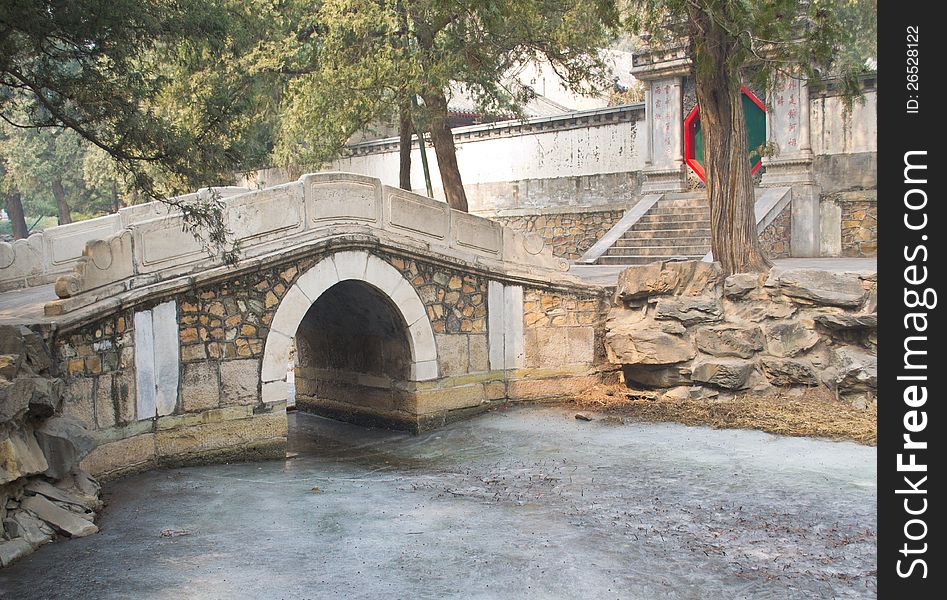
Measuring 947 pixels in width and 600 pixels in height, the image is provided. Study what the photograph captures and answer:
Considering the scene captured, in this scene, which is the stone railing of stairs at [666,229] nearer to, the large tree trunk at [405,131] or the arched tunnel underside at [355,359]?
the large tree trunk at [405,131]

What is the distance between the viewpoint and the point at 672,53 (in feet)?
56.1

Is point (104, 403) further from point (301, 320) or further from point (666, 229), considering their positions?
point (666, 229)

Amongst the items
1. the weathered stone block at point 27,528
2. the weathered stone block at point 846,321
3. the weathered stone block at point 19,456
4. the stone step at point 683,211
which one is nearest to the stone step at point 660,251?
the stone step at point 683,211

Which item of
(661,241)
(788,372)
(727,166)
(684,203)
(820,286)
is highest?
(727,166)

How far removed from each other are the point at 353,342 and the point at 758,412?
5229mm

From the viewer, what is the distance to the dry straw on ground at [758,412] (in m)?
10.2

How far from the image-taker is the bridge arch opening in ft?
34.5

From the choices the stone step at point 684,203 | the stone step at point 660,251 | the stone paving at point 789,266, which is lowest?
the stone paving at point 789,266

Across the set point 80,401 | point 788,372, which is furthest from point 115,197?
point 788,372

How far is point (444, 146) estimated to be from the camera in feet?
46.0

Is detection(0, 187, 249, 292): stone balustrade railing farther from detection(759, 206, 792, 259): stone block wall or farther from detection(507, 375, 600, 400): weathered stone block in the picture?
detection(759, 206, 792, 259): stone block wall

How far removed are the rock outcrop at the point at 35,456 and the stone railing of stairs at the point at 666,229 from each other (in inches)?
369

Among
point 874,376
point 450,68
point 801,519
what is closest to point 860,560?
point 801,519
